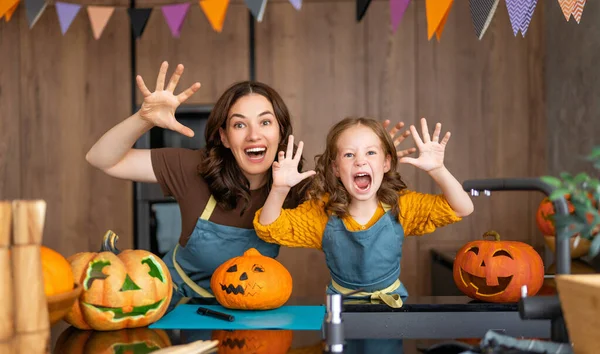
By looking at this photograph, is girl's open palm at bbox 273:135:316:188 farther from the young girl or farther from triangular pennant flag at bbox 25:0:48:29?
triangular pennant flag at bbox 25:0:48:29

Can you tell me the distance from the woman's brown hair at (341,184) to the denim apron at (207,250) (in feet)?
0.86

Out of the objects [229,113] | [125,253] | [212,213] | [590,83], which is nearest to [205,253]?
[212,213]

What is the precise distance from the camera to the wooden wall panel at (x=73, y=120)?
11.7ft

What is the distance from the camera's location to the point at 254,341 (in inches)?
41.9

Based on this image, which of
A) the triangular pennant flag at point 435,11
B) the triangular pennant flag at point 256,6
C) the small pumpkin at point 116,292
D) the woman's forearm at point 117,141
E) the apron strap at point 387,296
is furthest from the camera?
the triangular pennant flag at point 435,11

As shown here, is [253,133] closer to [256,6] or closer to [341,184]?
[341,184]

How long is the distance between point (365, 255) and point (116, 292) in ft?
2.19

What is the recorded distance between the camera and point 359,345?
3.44 ft

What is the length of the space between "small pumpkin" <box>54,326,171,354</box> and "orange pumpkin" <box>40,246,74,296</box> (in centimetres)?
13

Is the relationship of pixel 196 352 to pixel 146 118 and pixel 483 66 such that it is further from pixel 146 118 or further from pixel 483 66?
pixel 483 66

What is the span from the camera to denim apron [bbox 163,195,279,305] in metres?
1.82

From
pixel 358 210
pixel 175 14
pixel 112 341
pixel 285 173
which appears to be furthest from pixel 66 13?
pixel 112 341

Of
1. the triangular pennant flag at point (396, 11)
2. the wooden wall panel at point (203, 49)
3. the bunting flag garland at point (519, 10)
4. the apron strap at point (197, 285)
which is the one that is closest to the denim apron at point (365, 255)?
the apron strap at point (197, 285)

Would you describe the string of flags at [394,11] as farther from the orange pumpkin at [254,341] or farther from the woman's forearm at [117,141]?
the orange pumpkin at [254,341]
